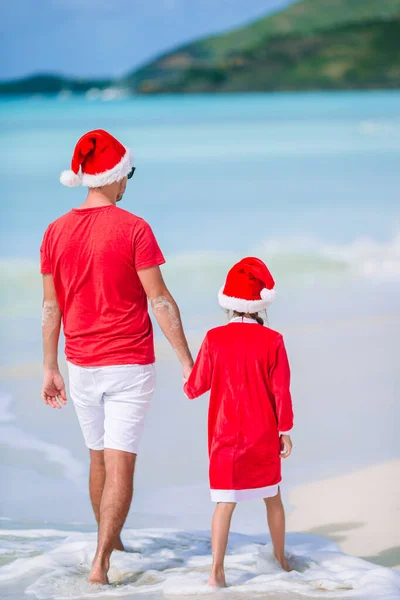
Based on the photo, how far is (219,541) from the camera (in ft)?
8.43

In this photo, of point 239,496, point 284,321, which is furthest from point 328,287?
point 239,496

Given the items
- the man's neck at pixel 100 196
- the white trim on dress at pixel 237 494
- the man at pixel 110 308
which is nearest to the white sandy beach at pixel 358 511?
the white trim on dress at pixel 237 494

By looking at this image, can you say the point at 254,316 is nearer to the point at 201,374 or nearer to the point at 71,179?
the point at 201,374

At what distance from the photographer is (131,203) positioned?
25.2 feet

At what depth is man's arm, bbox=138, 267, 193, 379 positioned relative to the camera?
2.62 metres

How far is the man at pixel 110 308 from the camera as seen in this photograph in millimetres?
2611

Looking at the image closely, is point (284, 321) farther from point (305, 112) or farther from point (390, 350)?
point (305, 112)

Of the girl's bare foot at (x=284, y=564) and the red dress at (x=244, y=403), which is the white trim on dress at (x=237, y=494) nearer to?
the red dress at (x=244, y=403)

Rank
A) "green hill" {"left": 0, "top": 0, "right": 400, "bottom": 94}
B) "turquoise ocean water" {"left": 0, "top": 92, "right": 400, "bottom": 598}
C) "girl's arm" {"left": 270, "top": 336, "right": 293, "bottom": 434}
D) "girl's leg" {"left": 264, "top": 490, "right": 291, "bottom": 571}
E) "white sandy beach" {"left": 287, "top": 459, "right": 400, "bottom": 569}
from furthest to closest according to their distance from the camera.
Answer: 1. "green hill" {"left": 0, "top": 0, "right": 400, "bottom": 94}
2. "turquoise ocean water" {"left": 0, "top": 92, "right": 400, "bottom": 598}
3. "white sandy beach" {"left": 287, "top": 459, "right": 400, "bottom": 569}
4. "girl's leg" {"left": 264, "top": 490, "right": 291, "bottom": 571}
5. "girl's arm" {"left": 270, "top": 336, "right": 293, "bottom": 434}

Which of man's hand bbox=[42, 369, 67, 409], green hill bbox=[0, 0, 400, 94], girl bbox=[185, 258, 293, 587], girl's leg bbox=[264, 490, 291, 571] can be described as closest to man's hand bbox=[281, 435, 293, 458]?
girl bbox=[185, 258, 293, 587]

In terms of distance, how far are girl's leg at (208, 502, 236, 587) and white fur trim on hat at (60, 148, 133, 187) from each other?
88 cm

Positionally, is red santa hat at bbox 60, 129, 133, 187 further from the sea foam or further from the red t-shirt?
the sea foam

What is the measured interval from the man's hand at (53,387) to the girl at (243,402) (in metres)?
0.41

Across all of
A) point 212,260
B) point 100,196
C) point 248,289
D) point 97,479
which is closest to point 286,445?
point 248,289
